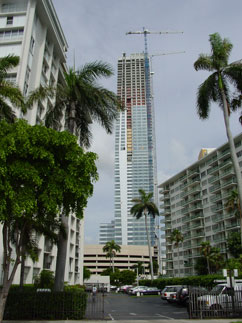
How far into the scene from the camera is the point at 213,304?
1914cm

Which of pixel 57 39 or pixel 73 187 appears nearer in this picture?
pixel 73 187

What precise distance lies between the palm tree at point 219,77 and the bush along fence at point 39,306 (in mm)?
16067

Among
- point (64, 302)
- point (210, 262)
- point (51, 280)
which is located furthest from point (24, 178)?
point (210, 262)

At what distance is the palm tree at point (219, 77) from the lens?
24.5m

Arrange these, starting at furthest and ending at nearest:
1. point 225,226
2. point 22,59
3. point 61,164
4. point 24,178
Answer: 1. point 225,226
2. point 22,59
3. point 61,164
4. point 24,178

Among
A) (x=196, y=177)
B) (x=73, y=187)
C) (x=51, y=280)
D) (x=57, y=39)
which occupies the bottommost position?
(x=51, y=280)

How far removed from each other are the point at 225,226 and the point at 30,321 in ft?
195

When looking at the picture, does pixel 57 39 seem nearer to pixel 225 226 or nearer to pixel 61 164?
pixel 61 164

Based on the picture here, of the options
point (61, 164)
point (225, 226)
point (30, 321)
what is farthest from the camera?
point (225, 226)

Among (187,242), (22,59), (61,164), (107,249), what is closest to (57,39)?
(22,59)

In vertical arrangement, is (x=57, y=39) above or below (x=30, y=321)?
above

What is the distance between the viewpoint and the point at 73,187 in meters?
13.7

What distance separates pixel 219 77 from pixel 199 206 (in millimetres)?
60875

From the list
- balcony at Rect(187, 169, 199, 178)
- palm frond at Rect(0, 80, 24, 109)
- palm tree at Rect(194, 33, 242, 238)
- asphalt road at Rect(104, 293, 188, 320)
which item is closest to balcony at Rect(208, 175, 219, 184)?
balcony at Rect(187, 169, 199, 178)
